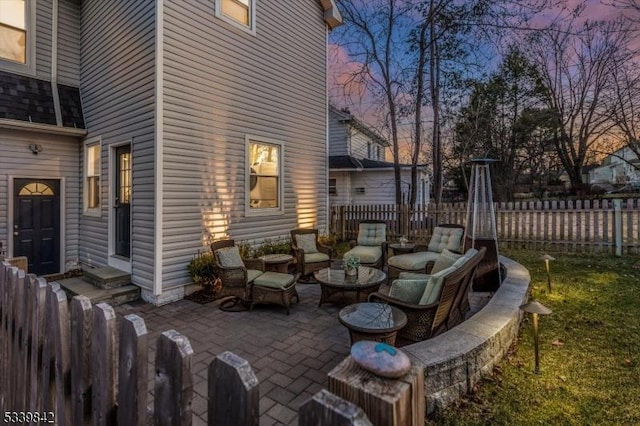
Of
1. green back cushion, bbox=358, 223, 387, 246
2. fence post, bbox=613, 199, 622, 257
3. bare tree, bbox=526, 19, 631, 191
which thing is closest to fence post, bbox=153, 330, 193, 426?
green back cushion, bbox=358, 223, 387, 246

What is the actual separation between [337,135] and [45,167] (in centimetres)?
1338

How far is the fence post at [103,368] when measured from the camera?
1.27 m

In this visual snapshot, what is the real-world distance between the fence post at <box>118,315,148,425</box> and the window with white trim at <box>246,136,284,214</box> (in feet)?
19.2

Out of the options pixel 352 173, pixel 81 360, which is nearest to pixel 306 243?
pixel 81 360

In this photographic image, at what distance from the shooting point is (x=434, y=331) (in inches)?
129

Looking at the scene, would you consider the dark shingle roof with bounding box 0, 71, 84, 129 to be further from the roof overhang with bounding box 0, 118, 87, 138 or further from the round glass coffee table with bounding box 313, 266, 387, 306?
the round glass coffee table with bounding box 313, 266, 387, 306

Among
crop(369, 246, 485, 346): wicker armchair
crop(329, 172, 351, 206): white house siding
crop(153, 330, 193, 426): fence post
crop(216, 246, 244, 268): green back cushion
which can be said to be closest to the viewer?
crop(153, 330, 193, 426): fence post

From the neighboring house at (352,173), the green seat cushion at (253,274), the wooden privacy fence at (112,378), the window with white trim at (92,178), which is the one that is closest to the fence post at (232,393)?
the wooden privacy fence at (112,378)

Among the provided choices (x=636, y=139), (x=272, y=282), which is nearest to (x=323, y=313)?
(x=272, y=282)

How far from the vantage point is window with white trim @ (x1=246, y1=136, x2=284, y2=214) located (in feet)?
23.5

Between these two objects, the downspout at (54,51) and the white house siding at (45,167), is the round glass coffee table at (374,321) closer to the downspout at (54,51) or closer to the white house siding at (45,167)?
the white house siding at (45,167)

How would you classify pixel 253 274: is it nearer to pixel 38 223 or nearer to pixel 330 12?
pixel 38 223

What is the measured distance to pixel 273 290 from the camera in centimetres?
486

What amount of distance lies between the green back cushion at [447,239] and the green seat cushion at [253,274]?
364 centimetres
